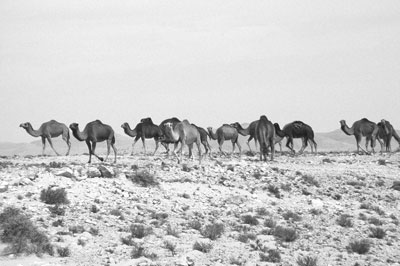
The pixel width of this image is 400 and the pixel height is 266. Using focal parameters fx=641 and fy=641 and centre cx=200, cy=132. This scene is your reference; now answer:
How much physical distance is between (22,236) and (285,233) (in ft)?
19.4

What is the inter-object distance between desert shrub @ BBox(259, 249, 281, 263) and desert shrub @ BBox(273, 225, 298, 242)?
3.86ft

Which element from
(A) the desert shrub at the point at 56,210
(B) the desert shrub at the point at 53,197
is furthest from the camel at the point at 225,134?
(A) the desert shrub at the point at 56,210

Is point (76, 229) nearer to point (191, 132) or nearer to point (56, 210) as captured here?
point (56, 210)

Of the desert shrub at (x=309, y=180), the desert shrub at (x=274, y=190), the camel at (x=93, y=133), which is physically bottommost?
the desert shrub at (x=274, y=190)

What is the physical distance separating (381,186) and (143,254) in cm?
1243

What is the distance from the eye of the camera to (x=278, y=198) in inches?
752

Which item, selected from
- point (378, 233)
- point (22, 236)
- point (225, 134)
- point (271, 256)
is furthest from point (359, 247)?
point (225, 134)

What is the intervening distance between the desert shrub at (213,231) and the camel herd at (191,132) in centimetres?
910

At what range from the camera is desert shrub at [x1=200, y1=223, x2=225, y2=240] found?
14.1 m

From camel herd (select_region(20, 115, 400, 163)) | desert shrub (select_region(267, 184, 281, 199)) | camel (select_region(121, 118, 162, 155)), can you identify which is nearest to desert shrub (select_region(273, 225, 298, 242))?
desert shrub (select_region(267, 184, 281, 199))

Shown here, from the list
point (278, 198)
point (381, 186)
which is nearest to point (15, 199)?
point (278, 198)

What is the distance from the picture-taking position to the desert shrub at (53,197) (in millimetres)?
15148

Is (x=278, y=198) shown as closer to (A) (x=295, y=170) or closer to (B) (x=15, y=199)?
(A) (x=295, y=170)

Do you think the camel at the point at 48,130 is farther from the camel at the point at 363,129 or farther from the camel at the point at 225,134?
the camel at the point at 363,129
